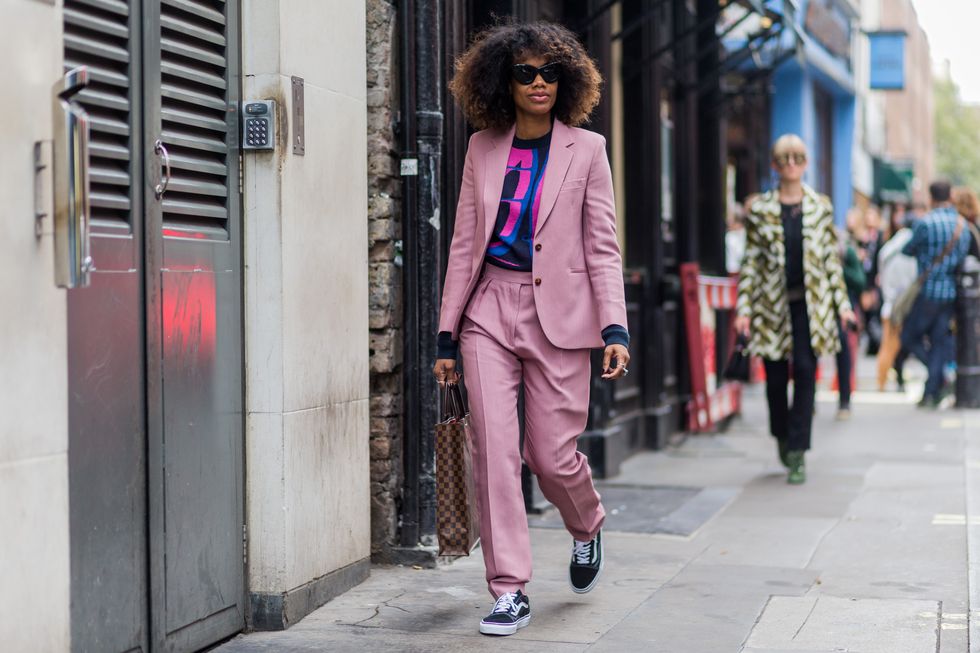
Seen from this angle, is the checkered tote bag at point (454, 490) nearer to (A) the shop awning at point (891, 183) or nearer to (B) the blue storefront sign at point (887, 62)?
(B) the blue storefront sign at point (887, 62)

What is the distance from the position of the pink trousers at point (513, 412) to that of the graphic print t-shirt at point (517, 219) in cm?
5

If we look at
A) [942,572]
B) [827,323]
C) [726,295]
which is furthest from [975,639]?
[726,295]

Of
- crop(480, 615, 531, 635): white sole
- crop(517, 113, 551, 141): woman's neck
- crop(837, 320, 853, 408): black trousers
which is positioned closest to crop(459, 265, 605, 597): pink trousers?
crop(480, 615, 531, 635): white sole

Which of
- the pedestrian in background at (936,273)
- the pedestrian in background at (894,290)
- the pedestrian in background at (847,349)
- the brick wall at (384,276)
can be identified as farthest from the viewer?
the pedestrian in background at (894,290)

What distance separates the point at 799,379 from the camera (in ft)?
28.6

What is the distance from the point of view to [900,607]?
17.6ft

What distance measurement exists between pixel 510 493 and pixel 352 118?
5.33 ft

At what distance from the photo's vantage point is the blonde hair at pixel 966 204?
1370 cm

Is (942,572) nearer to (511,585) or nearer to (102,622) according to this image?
(511,585)

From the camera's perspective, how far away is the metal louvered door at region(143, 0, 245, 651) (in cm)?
439

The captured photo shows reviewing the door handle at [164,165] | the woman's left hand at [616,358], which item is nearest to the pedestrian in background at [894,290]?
the woman's left hand at [616,358]

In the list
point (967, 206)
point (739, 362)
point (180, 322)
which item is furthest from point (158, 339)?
point (967, 206)

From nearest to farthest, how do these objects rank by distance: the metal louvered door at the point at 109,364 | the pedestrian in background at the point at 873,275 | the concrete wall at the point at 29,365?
the concrete wall at the point at 29,365
the metal louvered door at the point at 109,364
the pedestrian in background at the point at 873,275

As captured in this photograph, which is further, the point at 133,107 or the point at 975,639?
the point at 975,639
